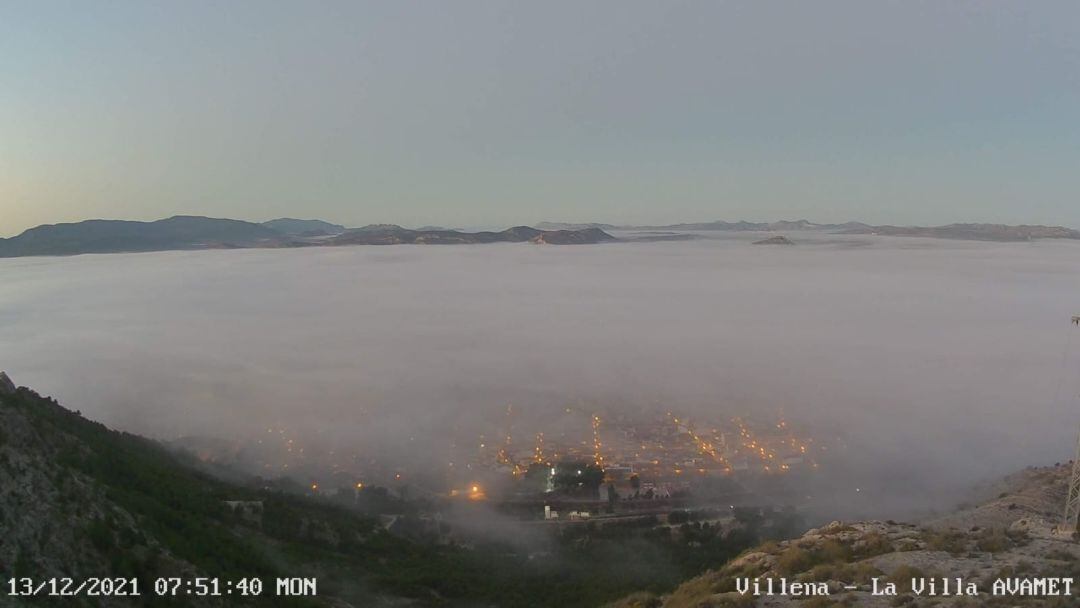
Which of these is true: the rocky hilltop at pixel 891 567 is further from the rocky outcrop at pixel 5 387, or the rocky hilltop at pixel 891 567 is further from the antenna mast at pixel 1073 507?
the rocky outcrop at pixel 5 387

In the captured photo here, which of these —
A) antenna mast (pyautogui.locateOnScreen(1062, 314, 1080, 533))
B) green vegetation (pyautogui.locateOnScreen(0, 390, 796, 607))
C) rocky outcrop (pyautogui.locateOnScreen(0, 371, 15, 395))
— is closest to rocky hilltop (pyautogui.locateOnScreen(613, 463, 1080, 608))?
antenna mast (pyautogui.locateOnScreen(1062, 314, 1080, 533))

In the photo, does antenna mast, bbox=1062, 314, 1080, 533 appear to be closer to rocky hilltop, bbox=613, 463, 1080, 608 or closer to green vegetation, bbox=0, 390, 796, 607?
rocky hilltop, bbox=613, 463, 1080, 608

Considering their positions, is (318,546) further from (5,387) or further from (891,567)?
(891,567)

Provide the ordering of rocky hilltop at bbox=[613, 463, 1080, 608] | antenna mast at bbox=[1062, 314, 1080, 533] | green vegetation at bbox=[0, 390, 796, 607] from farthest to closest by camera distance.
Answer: antenna mast at bbox=[1062, 314, 1080, 533]
green vegetation at bbox=[0, 390, 796, 607]
rocky hilltop at bbox=[613, 463, 1080, 608]

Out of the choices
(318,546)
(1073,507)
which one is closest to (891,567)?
(1073,507)

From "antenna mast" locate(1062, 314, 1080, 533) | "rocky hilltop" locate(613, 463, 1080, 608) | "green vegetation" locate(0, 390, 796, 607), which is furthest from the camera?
"antenna mast" locate(1062, 314, 1080, 533)

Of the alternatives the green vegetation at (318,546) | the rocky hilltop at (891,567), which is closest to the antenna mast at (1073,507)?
the rocky hilltop at (891,567)

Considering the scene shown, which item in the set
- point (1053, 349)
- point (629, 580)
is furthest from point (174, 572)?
point (1053, 349)

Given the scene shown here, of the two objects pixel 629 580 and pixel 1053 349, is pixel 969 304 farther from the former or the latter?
pixel 629 580

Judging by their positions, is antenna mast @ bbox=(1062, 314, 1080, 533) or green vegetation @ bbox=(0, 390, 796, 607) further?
antenna mast @ bbox=(1062, 314, 1080, 533)

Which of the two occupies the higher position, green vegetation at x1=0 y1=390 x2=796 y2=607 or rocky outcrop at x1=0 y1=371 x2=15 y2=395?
rocky outcrop at x1=0 y1=371 x2=15 y2=395
